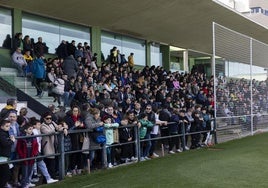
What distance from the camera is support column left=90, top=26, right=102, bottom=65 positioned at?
74.9 ft

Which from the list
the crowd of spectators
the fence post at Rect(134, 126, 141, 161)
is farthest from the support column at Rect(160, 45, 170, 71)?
the fence post at Rect(134, 126, 141, 161)

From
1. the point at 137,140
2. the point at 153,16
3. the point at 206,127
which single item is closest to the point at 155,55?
the point at 153,16

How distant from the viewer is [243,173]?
9711 millimetres

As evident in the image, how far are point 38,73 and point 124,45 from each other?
11.1 meters

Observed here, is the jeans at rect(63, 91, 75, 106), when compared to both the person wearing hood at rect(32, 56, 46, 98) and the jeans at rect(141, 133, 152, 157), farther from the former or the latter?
the jeans at rect(141, 133, 152, 157)

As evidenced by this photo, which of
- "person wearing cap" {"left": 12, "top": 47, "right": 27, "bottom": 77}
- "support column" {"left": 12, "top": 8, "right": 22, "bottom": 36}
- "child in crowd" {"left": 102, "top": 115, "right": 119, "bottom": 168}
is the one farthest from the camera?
"support column" {"left": 12, "top": 8, "right": 22, "bottom": 36}

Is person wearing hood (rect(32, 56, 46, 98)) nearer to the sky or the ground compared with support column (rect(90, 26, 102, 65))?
nearer to the ground

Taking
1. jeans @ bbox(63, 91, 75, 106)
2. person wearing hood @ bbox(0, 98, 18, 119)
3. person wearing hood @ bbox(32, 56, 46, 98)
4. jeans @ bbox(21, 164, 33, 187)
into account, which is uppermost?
person wearing hood @ bbox(32, 56, 46, 98)

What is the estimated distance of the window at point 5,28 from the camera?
58.0ft

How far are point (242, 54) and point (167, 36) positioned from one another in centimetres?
968

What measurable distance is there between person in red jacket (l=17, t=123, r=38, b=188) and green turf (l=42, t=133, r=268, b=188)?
0.61 metres

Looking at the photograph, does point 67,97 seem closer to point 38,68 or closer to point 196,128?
point 38,68

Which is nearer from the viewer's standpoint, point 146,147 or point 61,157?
point 61,157

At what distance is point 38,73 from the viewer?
49.4ft
